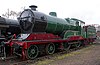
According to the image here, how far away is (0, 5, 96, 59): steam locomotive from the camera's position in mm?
10479

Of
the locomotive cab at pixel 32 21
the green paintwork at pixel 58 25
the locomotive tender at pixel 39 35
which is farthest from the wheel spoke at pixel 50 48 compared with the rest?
the locomotive cab at pixel 32 21

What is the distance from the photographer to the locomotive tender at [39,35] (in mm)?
10477

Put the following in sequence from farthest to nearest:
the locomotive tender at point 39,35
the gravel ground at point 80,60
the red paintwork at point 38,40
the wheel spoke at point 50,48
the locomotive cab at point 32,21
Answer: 1. the wheel spoke at point 50,48
2. the locomotive cab at point 32,21
3. the locomotive tender at point 39,35
4. the red paintwork at point 38,40
5. the gravel ground at point 80,60

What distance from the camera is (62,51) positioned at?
45.2ft

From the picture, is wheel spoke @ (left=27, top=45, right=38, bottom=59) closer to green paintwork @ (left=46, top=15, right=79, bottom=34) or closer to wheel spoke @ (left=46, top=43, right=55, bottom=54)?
wheel spoke @ (left=46, top=43, right=55, bottom=54)

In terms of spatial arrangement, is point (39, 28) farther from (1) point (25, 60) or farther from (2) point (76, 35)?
(2) point (76, 35)

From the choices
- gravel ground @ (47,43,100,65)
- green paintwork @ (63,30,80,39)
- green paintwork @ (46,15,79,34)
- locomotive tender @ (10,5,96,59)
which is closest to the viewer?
gravel ground @ (47,43,100,65)

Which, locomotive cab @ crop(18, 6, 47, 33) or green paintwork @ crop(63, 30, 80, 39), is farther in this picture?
green paintwork @ crop(63, 30, 80, 39)

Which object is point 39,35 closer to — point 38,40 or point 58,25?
point 38,40

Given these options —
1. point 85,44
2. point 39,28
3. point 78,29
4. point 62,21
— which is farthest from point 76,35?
point 39,28

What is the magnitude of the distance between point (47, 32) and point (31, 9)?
2.17m

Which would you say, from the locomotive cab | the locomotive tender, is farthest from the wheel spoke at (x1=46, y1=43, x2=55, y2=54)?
the locomotive cab

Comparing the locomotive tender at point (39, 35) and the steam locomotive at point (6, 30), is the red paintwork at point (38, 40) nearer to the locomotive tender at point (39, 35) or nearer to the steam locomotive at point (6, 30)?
the locomotive tender at point (39, 35)

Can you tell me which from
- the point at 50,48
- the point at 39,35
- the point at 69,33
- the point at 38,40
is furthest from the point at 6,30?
the point at 69,33
